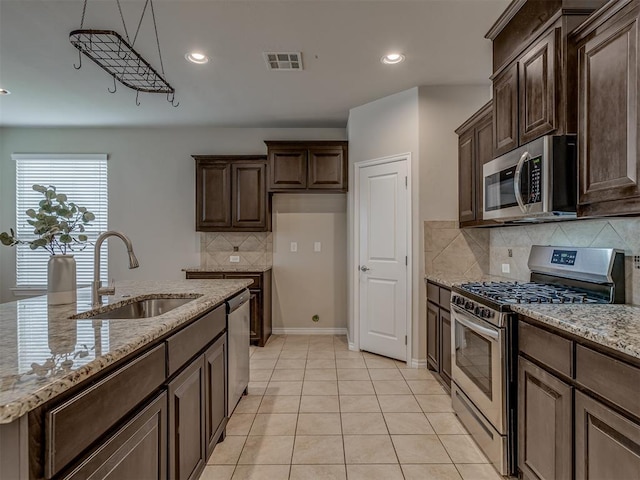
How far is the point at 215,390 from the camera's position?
2025mm

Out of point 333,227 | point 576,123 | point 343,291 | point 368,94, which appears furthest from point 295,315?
point 576,123

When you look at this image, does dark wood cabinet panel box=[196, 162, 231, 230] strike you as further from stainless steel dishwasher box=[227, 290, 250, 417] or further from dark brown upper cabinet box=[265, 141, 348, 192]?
stainless steel dishwasher box=[227, 290, 250, 417]

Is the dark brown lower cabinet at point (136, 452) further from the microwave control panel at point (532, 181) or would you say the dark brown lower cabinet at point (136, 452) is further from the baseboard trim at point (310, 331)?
the baseboard trim at point (310, 331)

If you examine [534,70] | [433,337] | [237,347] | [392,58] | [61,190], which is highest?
[392,58]

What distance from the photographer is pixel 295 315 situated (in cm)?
481

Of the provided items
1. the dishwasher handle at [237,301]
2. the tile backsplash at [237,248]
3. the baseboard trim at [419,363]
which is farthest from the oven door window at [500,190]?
the tile backsplash at [237,248]

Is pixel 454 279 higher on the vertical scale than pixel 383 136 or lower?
lower

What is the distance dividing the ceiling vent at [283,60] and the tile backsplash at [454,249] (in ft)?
6.37

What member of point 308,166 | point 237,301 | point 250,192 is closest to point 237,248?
point 250,192

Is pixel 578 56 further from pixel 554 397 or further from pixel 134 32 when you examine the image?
pixel 134 32

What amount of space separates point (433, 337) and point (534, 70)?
88.9 inches

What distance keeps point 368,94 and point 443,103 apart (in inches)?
30.5

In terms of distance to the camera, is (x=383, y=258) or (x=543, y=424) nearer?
(x=543, y=424)

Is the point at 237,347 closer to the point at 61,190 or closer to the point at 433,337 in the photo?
the point at 433,337
